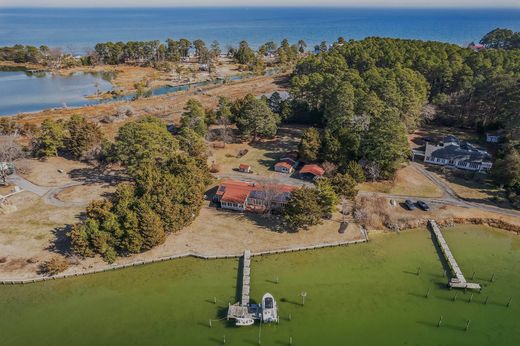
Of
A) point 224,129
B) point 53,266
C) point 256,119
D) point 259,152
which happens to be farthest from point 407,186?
point 53,266

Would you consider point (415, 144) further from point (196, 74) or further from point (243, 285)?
point (196, 74)

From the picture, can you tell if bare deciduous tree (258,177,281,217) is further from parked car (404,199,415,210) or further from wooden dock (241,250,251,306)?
parked car (404,199,415,210)

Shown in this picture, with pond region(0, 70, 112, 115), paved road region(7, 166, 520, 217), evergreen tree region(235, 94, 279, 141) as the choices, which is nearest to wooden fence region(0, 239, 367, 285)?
paved road region(7, 166, 520, 217)

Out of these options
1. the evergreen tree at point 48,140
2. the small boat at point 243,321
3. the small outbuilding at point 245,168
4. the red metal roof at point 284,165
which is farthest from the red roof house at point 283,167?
the evergreen tree at point 48,140

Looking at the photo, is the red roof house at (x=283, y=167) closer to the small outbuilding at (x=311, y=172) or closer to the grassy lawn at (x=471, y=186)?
the small outbuilding at (x=311, y=172)

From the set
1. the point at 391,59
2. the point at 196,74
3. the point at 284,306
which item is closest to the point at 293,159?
the point at 284,306

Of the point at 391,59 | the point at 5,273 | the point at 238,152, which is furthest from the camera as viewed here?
the point at 391,59
